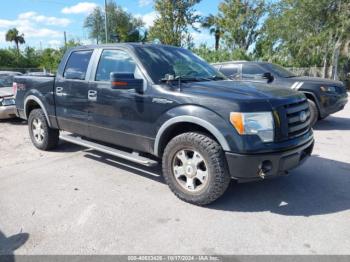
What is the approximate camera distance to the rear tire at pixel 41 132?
6.11 m

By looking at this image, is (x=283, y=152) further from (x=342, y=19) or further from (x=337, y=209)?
(x=342, y=19)

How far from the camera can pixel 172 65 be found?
459 cm

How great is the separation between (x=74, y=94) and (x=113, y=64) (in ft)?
2.97

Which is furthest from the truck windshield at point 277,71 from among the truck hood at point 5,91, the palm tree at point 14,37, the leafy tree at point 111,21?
the palm tree at point 14,37

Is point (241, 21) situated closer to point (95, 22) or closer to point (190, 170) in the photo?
point (190, 170)

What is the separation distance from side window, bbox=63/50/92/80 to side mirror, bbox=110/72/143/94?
1.34 m

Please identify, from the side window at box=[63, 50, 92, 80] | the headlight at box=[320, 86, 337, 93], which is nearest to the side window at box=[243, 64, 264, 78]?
the headlight at box=[320, 86, 337, 93]

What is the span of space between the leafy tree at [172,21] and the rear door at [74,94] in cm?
2091

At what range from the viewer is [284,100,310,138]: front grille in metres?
3.77

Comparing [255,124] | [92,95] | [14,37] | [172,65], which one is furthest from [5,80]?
[14,37]

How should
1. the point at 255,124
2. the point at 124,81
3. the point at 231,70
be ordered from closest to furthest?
the point at 255,124 < the point at 124,81 < the point at 231,70

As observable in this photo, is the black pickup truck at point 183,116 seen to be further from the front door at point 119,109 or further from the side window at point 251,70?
the side window at point 251,70

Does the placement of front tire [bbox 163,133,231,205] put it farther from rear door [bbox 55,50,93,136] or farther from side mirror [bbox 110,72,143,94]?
rear door [bbox 55,50,93,136]

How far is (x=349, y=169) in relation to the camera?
16.9 feet
